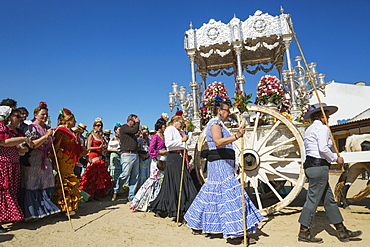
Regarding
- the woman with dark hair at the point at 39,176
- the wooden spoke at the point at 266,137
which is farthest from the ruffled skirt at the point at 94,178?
the wooden spoke at the point at 266,137

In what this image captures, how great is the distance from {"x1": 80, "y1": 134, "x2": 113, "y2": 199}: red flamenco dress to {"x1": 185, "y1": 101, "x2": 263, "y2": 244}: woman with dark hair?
3032mm

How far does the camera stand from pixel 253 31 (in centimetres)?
620

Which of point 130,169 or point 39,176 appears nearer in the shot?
point 39,176

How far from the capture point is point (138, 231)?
131 inches

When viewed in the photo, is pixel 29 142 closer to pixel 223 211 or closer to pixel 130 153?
pixel 130 153

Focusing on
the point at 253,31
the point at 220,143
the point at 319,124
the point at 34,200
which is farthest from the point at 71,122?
the point at 253,31

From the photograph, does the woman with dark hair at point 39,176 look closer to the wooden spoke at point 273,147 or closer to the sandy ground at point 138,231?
the sandy ground at point 138,231

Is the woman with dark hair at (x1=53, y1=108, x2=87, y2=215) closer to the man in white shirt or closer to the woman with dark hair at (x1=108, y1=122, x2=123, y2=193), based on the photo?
the woman with dark hair at (x1=108, y1=122, x2=123, y2=193)

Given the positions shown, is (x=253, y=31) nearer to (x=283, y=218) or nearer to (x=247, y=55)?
(x=247, y=55)

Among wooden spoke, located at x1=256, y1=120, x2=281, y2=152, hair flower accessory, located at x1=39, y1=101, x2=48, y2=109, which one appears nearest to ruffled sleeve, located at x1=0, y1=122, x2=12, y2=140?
hair flower accessory, located at x1=39, y1=101, x2=48, y2=109

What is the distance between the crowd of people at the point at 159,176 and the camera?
285 cm

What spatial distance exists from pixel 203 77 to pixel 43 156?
5.40 meters

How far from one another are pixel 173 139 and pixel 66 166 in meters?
1.80

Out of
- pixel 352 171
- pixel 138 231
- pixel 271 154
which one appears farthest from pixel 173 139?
pixel 352 171
